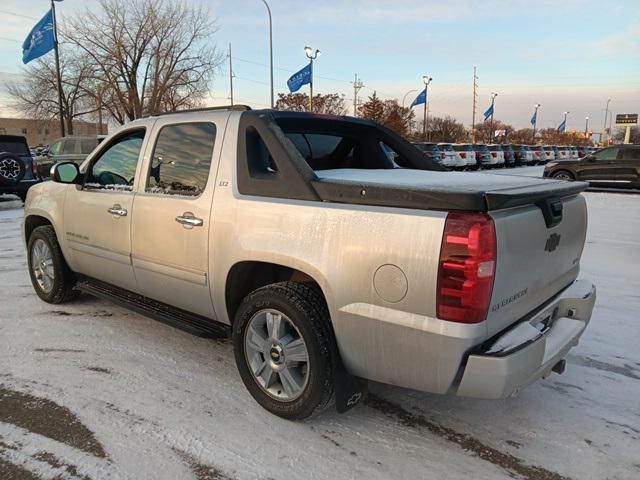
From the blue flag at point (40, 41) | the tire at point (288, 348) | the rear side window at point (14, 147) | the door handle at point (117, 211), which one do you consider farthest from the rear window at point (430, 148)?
the tire at point (288, 348)

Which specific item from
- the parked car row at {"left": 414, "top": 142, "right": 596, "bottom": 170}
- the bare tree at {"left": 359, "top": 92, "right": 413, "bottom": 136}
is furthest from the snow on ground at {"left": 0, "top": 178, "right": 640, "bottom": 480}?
the bare tree at {"left": 359, "top": 92, "right": 413, "bottom": 136}

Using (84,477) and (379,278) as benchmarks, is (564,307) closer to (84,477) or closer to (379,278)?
(379,278)

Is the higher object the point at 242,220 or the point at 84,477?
the point at 242,220

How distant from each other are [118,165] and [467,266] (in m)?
→ 3.11

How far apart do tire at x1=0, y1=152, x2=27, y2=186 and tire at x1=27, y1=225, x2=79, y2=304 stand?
8315mm

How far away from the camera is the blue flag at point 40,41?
65.9 feet

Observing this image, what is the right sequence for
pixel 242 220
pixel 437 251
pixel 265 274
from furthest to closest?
1. pixel 265 274
2. pixel 242 220
3. pixel 437 251

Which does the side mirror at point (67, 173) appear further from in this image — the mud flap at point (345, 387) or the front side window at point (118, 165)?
the mud flap at point (345, 387)

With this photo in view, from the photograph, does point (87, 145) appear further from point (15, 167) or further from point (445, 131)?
point (445, 131)

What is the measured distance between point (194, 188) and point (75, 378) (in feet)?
4.91

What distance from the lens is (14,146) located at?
12.6 meters

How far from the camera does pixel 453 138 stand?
2410 inches

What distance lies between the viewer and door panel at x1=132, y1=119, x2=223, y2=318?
330 cm

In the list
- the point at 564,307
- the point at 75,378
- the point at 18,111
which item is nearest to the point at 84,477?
the point at 75,378
